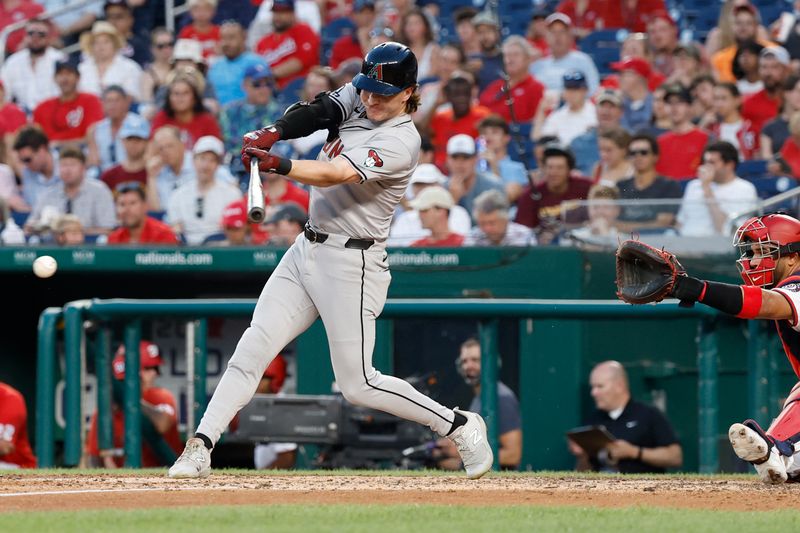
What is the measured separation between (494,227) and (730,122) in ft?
8.02

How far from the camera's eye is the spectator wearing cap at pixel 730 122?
10.0 meters

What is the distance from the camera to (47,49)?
12922 mm

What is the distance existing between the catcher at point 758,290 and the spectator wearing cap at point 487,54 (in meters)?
6.19

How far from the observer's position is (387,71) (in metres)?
5.20

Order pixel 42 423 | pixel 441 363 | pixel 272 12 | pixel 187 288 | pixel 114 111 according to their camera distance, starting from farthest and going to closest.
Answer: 1. pixel 272 12
2. pixel 114 111
3. pixel 187 288
4. pixel 441 363
5. pixel 42 423

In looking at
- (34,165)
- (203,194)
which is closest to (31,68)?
(34,165)

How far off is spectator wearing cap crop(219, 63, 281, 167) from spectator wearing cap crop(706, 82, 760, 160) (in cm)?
327

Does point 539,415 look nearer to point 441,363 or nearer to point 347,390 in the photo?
point 441,363

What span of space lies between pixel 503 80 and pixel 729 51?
1.76 metres

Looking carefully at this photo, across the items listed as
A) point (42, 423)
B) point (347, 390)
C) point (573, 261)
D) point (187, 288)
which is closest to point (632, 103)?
point (573, 261)

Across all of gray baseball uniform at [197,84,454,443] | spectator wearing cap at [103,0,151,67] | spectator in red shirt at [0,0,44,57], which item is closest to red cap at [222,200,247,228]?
gray baseball uniform at [197,84,454,443]

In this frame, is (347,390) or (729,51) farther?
(729,51)

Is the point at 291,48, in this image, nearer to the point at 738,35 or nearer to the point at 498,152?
the point at 498,152

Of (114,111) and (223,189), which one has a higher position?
(114,111)
